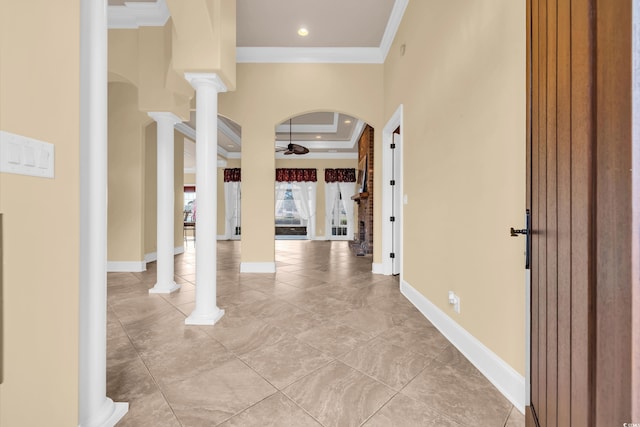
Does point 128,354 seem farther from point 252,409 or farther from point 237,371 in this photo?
point 252,409

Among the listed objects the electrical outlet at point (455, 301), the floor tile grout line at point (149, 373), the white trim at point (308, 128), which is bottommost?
the floor tile grout line at point (149, 373)

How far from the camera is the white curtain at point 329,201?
9.55 meters

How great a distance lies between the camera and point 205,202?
8.04 feet

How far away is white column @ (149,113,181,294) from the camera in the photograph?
3283 mm

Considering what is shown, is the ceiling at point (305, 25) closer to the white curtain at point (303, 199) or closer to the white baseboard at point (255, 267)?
the white baseboard at point (255, 267)

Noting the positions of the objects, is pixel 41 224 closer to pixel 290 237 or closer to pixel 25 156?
pixel 25 156

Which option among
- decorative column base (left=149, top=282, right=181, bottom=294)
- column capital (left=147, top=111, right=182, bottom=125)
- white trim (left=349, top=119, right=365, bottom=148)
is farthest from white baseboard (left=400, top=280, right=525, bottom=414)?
white trim (left=349, top=119, right=365, bottom=148)

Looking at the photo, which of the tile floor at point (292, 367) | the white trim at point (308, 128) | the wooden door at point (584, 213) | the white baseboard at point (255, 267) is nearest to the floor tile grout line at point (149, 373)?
the tile floor at point (292, 367)

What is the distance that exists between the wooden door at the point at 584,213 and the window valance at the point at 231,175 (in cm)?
931

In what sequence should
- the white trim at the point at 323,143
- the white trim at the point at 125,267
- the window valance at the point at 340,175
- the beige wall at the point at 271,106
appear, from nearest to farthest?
the beige wall at the point at 271,106 < the white trim at the point at 125,267 < the white trim at the point at 323,143 < the window valance at the point at 340,175

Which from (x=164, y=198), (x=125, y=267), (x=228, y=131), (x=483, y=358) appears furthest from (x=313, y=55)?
(x=125, y=267)

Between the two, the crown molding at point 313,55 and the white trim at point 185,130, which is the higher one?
the crown molding at point 313,55

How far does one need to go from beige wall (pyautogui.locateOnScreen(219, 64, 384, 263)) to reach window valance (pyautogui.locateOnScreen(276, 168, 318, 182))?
5144 millimetres

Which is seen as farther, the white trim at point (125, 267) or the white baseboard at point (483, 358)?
the white trim at point (125, 267)
